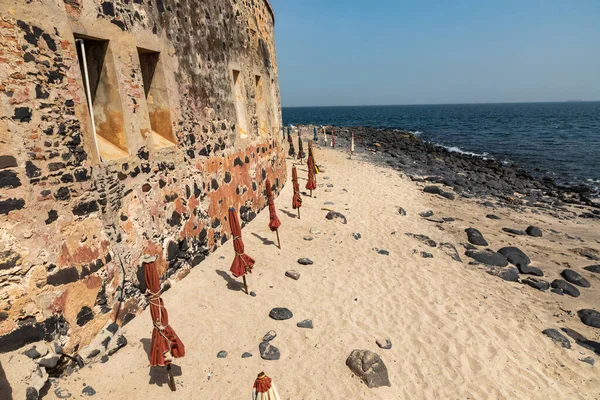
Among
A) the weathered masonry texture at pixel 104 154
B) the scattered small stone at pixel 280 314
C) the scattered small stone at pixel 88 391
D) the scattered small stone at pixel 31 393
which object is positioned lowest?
the scattered small stone at pixel 280 314

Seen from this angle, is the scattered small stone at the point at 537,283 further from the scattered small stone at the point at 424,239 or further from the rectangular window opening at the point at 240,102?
the rectangular window opening at the point at 240,102

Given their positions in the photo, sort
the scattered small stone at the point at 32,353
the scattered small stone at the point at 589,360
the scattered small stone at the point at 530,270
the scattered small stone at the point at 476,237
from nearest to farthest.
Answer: the scattered small stone at the point at 32,353 → the scattered small stone at the point at 589,360 → the scattered small stone at the point at 530,270 → the scattered small stone at the point at 476,237

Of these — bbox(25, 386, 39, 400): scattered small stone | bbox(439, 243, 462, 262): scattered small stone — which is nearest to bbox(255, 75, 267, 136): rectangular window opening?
bbox(439, 243, 462, 262): scattered small stone

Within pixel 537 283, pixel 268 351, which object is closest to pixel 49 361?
pixel 268 351

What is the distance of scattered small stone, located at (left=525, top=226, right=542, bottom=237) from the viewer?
12926 millimetres

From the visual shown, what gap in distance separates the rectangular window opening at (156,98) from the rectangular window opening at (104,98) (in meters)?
0.97

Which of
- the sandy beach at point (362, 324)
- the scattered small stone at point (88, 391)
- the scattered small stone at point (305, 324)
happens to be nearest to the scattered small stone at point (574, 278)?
the sandy beach at point (362, 324)

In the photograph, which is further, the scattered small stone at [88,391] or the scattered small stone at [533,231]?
the scattered small stone at [533,231]

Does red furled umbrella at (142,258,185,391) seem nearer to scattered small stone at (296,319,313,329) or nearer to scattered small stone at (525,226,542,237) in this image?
scattered small stone at (296,319,313,329)

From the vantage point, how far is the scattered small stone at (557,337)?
6.96 metres

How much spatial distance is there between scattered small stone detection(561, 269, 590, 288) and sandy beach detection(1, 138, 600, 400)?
208 mm

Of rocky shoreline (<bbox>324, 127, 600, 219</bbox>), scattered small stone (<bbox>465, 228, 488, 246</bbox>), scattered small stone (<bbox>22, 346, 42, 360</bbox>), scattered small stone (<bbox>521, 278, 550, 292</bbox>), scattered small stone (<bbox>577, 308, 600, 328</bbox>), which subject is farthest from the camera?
rocky shoreline (<bbox>324, 127, 600, 219</bbox>)

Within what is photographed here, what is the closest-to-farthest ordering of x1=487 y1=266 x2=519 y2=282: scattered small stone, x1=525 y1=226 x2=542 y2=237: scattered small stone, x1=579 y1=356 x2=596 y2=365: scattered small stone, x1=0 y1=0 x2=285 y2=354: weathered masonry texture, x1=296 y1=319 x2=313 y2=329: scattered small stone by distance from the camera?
x1=0 y1=0 x2=285 y2=354: weathered masonry texture
x1=579 y1=356 x2=596 y2=365: scattered small stone
x1=296 y1=319 x2=313 y2=329: scattered small stone
x1=487 y1=266 x2=519 y2=282: scattered small stone
x1=525 y1=226 x2=542 y2=237: scattered small stone

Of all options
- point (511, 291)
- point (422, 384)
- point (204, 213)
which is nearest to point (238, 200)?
point (204, 213)
